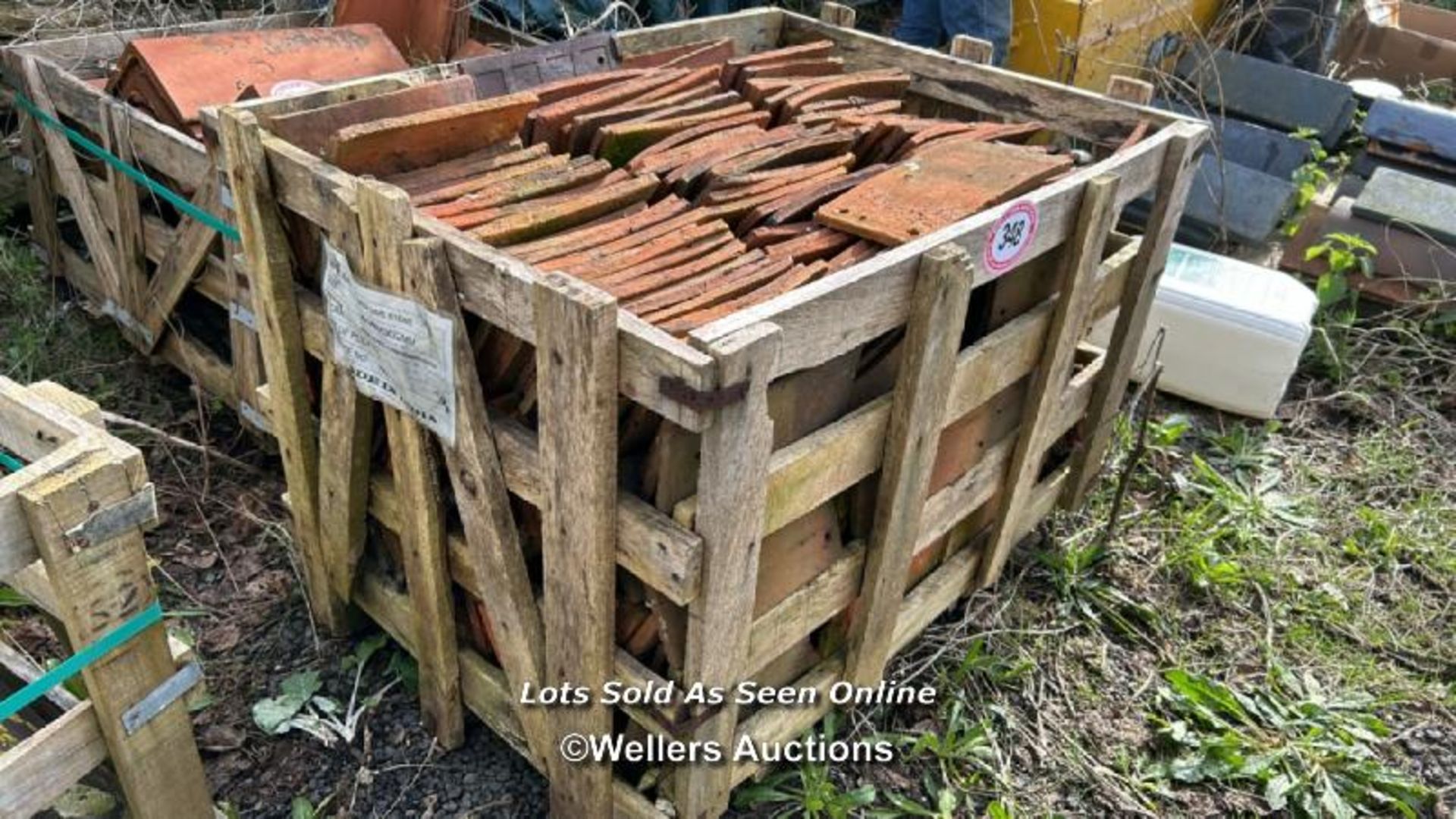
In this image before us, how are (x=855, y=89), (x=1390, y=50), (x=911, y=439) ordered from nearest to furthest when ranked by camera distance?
(x=911, y=439) < (x=855, y=89) < (x=1390, y=50)

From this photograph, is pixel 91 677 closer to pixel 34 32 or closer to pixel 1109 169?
pixel 1109 169

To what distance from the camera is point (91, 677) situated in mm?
1990

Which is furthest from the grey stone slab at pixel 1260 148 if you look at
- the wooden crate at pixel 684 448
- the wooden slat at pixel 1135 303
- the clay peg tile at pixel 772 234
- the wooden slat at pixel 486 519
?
the wooden slat at pixel 486 519

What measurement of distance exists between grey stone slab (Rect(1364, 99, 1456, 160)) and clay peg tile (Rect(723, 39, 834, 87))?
11.4 ft

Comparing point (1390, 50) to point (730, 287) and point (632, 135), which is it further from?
point (730, 287)

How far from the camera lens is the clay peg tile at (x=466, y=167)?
8.07 ft

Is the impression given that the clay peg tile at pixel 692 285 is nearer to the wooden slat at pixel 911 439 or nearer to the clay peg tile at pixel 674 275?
the clay peg tile at pixel 674 275

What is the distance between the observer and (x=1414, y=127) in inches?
211

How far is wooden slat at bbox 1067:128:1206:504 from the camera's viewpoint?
304cm

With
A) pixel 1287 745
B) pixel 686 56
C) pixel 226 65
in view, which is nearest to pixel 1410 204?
→ pixel 1287 745

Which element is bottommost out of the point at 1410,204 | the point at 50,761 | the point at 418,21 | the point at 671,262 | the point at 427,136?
the point at 50,761

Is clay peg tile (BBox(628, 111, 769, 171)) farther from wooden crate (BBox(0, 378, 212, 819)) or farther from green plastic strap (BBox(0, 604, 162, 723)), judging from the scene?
green plastic strap (BBox(0, 604, 162, 723))

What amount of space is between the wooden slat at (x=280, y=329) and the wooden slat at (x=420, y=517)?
33 centimetres

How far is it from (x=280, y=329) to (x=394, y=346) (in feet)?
1.71
